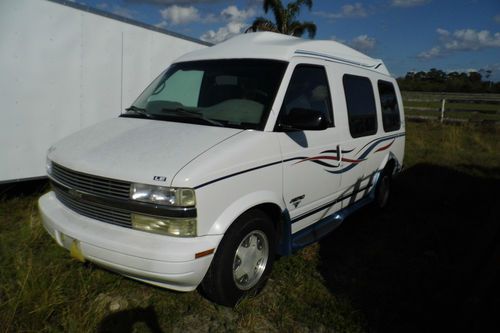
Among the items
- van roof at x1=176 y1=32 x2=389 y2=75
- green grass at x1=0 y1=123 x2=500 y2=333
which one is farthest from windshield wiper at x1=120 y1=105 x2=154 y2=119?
green grass at x1=0 y1=123 x2=500 y2=333

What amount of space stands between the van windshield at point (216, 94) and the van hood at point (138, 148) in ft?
0.65

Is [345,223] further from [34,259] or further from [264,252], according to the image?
[34,259]

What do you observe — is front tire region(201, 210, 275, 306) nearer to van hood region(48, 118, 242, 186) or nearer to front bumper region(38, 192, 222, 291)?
front bumper region(38, 192, 222, 291)

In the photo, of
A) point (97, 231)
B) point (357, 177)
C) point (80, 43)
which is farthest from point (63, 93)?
point (357, 177)

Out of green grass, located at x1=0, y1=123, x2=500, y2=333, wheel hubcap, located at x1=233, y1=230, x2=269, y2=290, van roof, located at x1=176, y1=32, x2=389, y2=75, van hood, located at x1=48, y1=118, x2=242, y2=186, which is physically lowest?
green grass, located at x1=0, y1=123, x2=500, y2=333

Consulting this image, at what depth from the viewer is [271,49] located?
380 cm

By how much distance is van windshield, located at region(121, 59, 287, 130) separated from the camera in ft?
11.3

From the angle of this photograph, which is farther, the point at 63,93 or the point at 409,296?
the point at 63,93

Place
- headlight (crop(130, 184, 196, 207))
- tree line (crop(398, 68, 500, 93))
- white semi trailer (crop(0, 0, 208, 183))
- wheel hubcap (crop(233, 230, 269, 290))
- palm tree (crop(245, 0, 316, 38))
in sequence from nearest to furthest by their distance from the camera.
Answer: headlight (crop(130, 184, 196, 207)) < wheel hubcap (crop(233, 230, 269, 290)) < white semi trailer (crop(0, 0, 208, 183)) < palm tree (crop(245, 0, 316, 38)) < tree line (crop(398, 68, 500, 93))

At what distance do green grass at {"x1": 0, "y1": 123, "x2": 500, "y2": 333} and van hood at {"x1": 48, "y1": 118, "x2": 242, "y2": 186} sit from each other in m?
1.06

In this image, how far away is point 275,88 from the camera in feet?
11.5

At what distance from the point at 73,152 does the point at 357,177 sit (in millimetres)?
3203

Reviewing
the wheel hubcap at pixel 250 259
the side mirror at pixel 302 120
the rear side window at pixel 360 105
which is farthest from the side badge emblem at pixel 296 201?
the rear side window at pixel 360 105

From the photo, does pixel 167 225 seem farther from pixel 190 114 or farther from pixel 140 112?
pixel 140 112
